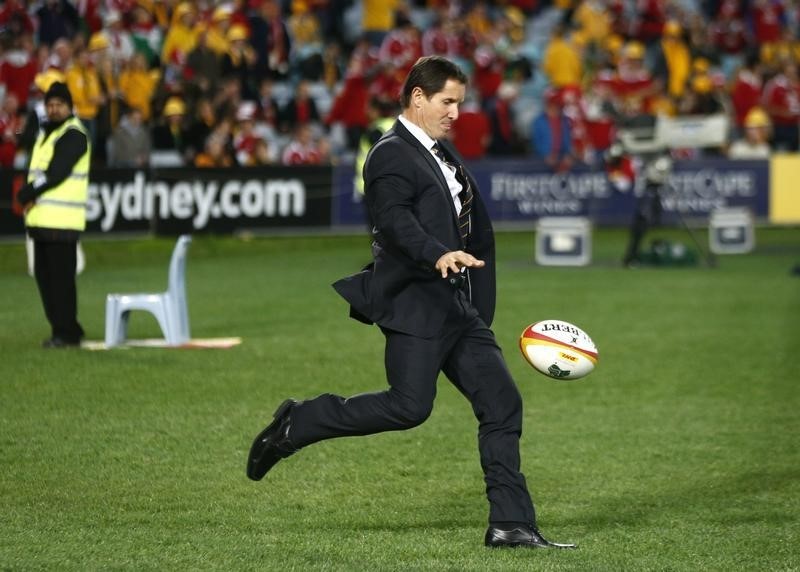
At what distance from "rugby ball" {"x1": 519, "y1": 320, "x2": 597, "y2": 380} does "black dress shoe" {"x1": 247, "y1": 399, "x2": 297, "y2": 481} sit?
1102 mm

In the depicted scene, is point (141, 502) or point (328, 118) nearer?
point (141, 502)

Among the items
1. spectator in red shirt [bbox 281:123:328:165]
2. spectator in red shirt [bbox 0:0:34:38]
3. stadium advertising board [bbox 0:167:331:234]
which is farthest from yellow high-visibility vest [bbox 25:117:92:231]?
spectator in red shirt [bbox 0:0:34:38]

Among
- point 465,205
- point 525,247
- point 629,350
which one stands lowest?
point 525,247

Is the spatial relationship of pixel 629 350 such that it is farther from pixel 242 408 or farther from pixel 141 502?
pixel 141 502

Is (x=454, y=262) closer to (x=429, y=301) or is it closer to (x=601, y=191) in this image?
(x=429, y=301)

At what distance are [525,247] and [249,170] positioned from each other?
4.54m

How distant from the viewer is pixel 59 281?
12758 millimetres

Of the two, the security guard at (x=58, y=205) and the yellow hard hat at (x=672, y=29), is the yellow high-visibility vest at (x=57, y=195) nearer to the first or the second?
the security guard at (x=58, y=205)

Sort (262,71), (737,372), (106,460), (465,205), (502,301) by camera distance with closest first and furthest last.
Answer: (465,205)
(106,460)
(737,372)
(502,301)
(262,71)

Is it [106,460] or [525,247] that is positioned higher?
[106,460]

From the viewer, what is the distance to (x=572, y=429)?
964 cm

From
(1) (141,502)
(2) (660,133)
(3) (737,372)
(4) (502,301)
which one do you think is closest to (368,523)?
(1) (141,502)

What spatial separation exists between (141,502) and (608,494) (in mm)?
2333

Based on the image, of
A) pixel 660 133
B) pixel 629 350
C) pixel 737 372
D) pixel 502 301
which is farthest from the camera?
pixel 660 133
